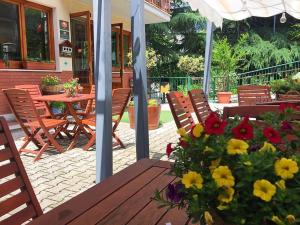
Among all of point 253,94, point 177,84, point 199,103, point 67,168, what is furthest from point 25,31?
point 177,84

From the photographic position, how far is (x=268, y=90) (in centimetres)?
530

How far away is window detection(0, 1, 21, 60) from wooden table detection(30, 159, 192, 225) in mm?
6014

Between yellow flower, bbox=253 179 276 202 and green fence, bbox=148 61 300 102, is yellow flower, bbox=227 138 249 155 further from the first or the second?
green fence, bbox=148 61 300 102

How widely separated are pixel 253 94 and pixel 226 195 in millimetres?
4860

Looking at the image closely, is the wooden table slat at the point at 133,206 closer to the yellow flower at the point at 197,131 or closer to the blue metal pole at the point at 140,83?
the yellow flower at the point at 197,131

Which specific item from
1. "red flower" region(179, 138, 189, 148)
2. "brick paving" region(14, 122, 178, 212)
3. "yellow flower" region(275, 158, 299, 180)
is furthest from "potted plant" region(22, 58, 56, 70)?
"yellow flower" region(275, 158, 299, 180)

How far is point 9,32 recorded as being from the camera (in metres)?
6.94

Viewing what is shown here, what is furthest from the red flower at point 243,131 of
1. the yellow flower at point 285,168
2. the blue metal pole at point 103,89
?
the blue metal pole at point 103,89

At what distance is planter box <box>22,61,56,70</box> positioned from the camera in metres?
7.00

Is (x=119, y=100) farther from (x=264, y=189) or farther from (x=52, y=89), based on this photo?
Result: (x=264, y=189)

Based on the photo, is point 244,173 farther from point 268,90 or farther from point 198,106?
point 268,90

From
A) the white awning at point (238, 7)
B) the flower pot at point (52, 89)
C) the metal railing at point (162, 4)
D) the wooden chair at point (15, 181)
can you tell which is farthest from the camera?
the metal railing at point (162, 4)

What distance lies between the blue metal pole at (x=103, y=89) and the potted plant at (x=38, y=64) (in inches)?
178

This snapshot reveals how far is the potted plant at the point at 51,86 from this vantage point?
23.4ft
